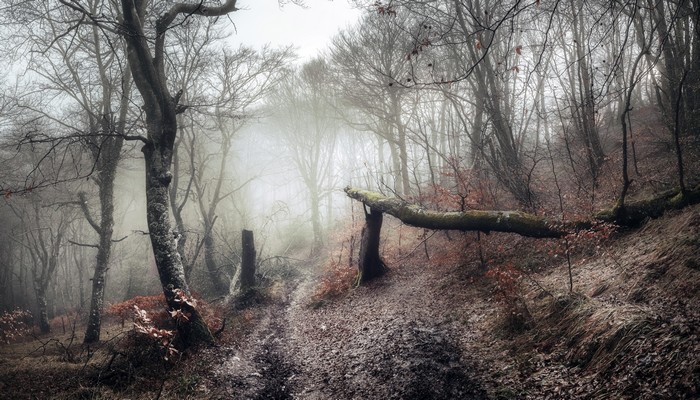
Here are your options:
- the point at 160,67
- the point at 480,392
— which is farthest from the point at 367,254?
the point at 160,67

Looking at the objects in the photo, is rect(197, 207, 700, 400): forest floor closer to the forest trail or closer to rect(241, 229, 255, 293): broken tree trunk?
the forest trail

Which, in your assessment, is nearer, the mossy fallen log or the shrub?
the mossy fallen log

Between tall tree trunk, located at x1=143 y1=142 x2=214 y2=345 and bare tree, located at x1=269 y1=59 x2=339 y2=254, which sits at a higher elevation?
bare tree, located at x1=269 y1=59 x2=339 y2=254

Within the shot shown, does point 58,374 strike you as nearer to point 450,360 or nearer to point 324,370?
point 324,370

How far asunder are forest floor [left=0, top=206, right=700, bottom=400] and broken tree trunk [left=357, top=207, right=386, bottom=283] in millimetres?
2029

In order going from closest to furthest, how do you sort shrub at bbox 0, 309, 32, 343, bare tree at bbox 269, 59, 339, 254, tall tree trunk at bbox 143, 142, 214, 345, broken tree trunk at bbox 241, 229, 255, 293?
tall tree trunk at bbox 143, 142, 214, 345 → shrub at bbox 0, 309, 32, 343 → broken tree trunk at bbox 241, 229, 255, 293 → bare tree at bbox 269, 59, 339, 254

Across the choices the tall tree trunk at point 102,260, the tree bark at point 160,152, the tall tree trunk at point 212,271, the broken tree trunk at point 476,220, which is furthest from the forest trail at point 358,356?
the tall tree trunk at point 212,271

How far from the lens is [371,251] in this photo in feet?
34.0

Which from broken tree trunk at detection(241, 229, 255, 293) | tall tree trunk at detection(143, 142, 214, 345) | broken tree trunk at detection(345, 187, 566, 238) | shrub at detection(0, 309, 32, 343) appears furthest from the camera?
broken tree trunk at detection(241, 229, 255, 293)

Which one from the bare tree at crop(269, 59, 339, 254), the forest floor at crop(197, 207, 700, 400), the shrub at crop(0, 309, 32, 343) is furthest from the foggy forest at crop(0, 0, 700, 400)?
the bare tree at crop(269, 59, 339, 254)

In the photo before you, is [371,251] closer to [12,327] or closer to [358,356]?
[358,356]

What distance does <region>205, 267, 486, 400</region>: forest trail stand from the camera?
466cm

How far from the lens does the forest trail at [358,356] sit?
4.66 meters

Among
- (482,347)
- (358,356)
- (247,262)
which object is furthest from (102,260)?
(482,347)
